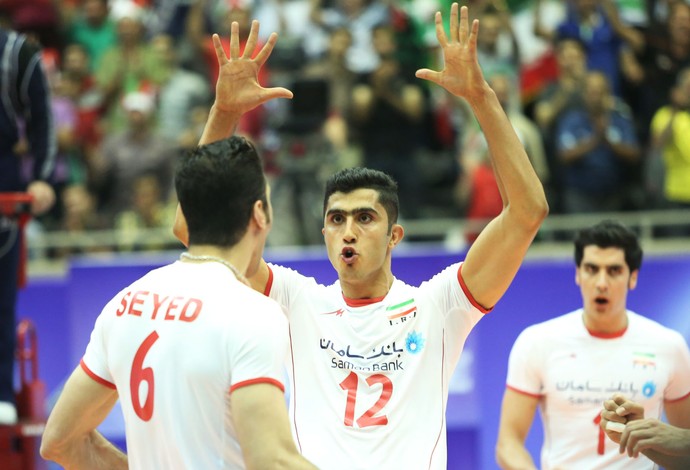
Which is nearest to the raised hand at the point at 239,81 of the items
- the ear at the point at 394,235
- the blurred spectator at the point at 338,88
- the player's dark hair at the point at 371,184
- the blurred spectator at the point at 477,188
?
the player's dark hair at the point at 371,184

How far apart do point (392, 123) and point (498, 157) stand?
686 centimetres

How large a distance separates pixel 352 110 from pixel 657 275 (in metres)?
3.99

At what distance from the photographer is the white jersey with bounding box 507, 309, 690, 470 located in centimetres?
695

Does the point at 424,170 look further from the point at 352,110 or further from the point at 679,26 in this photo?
the point at 679,26

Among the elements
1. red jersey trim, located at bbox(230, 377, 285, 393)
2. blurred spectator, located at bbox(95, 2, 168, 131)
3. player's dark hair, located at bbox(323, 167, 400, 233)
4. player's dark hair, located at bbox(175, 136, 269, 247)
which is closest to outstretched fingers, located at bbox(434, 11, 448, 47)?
player's dark hair, located at bbox(323, 167, 400, 233)

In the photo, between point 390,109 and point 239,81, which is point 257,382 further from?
point 390,109

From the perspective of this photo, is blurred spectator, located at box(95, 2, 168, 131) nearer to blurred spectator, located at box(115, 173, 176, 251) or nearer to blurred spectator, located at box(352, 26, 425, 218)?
blurred spectator, located at box(115, 173, 176, 251)

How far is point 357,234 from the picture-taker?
553 cm

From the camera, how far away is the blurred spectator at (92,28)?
14.0m

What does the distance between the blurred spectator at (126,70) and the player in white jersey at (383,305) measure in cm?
788

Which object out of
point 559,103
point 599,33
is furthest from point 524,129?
point 599,33

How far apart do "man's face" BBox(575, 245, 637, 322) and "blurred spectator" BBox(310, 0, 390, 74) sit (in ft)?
18.5

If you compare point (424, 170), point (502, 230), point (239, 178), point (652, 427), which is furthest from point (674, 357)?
point (424, 170)

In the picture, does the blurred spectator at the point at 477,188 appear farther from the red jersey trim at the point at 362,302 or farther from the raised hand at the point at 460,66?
the raised hand at the point at 460,66
